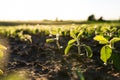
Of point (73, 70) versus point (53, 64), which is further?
point (53, 64)

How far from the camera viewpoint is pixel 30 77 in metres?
3.20

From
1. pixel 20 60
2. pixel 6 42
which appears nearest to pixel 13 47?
pixel 6 42

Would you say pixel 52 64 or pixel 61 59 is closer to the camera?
pixel 52 64

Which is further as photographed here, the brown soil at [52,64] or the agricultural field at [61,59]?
the brown soil at [52,64]

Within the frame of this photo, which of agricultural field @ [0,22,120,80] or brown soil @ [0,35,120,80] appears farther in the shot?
brown soil @ [0,35,120,80]

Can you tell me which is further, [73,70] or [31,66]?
[31,66]

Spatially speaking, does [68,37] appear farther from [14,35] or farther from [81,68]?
[81,68]

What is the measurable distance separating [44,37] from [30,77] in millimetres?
2369

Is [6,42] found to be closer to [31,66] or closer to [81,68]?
[31,66]

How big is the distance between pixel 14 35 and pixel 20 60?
68.6 inches

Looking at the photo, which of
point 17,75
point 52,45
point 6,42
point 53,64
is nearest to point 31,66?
point 53,64

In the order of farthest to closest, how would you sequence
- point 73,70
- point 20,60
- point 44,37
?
point 44,37, point 20,60, point 73,70

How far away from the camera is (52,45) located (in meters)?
4.76

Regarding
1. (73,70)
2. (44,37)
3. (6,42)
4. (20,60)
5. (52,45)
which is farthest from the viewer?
(44,37)
